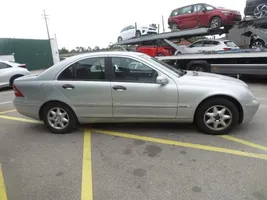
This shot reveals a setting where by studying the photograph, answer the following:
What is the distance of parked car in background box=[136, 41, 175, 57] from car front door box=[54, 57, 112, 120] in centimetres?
816

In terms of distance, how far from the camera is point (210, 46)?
10.4 meters

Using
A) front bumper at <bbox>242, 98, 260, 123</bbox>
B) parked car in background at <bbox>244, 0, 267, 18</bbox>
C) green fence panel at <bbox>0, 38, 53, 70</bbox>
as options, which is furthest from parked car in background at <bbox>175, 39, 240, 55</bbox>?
green fence panel at <bbox>0, 38, 53, 70</bbox>

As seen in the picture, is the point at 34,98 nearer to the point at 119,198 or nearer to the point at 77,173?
the point at 77,173

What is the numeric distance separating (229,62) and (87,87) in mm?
7149

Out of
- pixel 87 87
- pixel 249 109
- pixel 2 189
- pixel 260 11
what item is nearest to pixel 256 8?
pixel 260 11

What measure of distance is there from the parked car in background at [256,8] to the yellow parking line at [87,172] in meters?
8.44

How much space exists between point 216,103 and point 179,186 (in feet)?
5.49

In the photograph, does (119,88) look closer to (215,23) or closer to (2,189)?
(2,189)

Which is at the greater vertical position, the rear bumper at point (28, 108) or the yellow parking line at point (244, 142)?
the rear bumper at point (28, 108)

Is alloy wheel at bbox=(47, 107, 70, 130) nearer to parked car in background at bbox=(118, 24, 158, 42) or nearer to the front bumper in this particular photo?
the front bumper

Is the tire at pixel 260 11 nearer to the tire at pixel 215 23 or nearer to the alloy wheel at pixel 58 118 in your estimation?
the tire at pixel 215 23

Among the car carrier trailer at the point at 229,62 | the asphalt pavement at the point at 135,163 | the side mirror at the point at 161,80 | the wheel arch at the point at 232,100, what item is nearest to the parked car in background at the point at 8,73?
the asphalt pavement at the point at 135,163

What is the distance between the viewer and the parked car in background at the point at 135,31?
12963 millimetres

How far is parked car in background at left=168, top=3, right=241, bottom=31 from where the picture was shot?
9406mm
